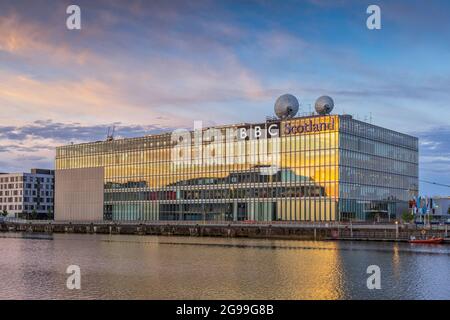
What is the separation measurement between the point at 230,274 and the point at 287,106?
92516mm

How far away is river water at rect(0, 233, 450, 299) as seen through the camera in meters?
49.0

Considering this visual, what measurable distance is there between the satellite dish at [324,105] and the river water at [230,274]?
195 feet

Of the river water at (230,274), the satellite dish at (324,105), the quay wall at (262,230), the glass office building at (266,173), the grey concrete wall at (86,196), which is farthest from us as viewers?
the grey concrete wall at (86,196)

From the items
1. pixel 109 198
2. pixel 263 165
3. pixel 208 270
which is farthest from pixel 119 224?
pixel 208 270

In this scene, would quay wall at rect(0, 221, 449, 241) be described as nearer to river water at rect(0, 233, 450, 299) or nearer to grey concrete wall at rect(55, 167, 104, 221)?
grey concrete wall at rect(55, 167, 104, 221)

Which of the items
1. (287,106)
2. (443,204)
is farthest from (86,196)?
(443,204)

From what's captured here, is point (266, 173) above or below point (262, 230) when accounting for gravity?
above

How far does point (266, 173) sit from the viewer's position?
154875 millimetres

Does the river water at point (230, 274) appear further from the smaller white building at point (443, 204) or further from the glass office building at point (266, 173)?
the smaller white building at point (443, 204)

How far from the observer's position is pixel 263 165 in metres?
156

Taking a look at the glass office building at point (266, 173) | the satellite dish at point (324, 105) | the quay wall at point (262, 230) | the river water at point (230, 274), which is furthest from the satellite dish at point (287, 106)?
the river water at point (230, 274)

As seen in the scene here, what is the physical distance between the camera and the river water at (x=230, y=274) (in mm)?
49031

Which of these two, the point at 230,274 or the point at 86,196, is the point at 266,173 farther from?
the point at 230,274
